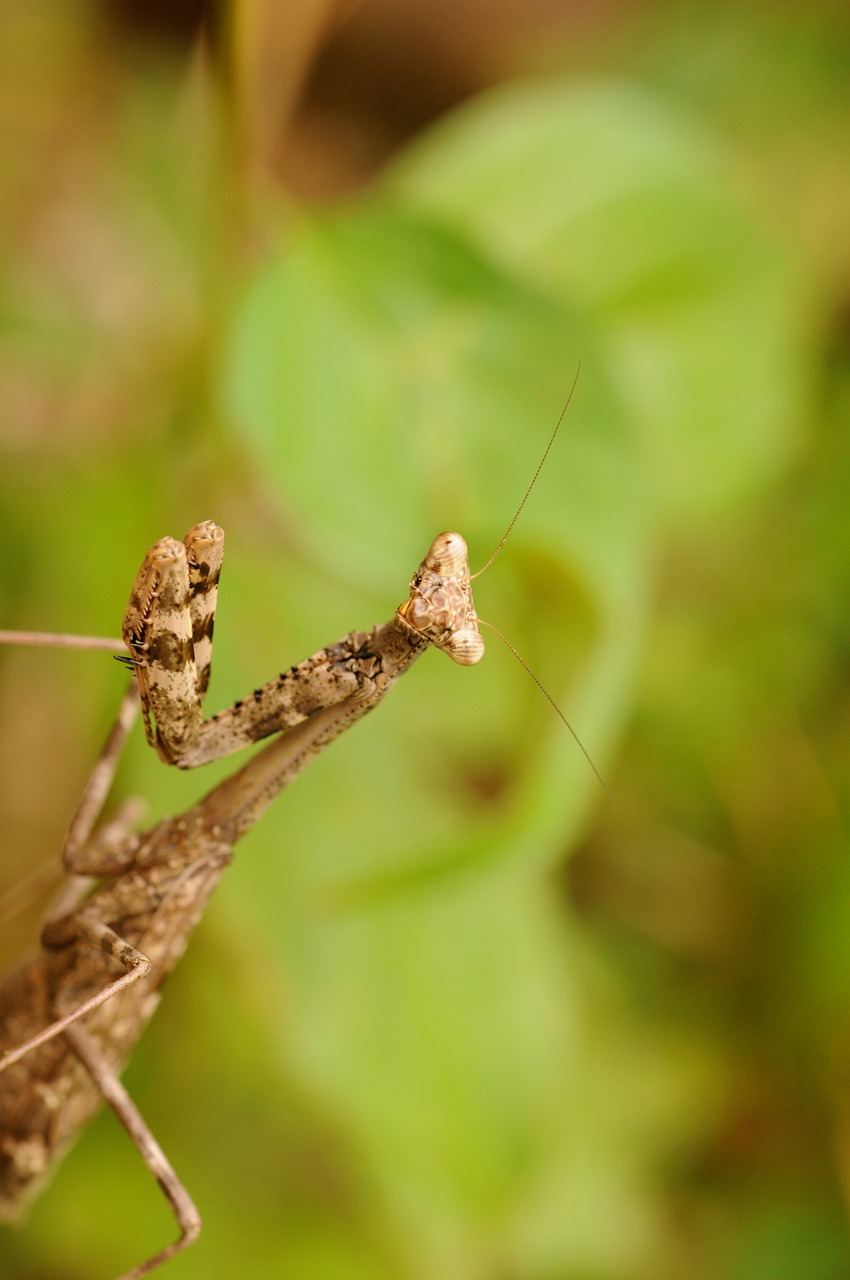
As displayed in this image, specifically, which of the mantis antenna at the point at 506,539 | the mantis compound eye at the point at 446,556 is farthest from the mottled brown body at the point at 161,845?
the mantis antenna at the point at 506,539

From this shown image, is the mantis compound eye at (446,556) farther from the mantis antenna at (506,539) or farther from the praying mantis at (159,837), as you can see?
the mantis antenna at (506,539)

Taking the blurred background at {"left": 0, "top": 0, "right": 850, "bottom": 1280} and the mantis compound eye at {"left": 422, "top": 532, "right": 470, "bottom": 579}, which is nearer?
the mantis compound eye at {"left": 422, "top": 532, "right": 470, "bottom": 579}

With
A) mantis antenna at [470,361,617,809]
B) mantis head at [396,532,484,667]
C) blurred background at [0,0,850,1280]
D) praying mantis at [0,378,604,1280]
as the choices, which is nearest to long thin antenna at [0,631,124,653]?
praying mantis at [0,378,604,1280]

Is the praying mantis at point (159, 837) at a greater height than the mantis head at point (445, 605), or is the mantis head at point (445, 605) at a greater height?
the mantis head at point (445, 605)

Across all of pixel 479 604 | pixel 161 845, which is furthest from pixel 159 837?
pixel 479 604

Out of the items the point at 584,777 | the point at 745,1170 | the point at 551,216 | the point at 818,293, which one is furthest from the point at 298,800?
the point at 818,293

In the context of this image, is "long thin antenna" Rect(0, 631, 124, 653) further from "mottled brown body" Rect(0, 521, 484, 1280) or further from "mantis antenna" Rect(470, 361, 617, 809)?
"mantis antenna" Rect(470, 361, 617, 809)

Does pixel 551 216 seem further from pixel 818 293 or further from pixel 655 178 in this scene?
pixel 818 293
